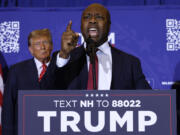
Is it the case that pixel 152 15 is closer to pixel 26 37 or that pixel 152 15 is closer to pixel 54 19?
pixel 54 19

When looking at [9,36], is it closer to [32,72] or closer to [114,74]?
[32,72]

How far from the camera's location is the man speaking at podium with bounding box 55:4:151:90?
7.44 ft

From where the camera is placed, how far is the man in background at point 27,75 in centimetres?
294

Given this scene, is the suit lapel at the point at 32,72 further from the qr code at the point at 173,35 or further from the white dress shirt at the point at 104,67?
the qr code at the point at 173,35

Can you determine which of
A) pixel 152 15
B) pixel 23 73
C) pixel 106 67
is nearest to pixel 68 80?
pixel 106 67

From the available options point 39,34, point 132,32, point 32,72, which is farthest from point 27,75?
point 132,32

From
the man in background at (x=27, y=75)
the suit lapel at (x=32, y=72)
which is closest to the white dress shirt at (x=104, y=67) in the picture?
the man in background at (x=27, y=75)

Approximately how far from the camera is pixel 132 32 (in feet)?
10.6

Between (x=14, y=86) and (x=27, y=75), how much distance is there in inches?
6.2

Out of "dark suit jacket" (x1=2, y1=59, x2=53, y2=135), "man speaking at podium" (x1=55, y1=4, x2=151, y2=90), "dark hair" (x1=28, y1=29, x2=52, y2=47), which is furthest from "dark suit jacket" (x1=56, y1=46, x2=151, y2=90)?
"dark hair" (x1=28, y1=29, x2=52, y2=47)

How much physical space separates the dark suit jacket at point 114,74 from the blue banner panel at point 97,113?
90 cm

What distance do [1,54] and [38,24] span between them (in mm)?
474

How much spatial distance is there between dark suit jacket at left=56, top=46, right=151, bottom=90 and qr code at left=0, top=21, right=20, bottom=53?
941 millimetres

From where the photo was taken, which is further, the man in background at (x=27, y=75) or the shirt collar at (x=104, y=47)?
the man in background at (x=27, y=75)
